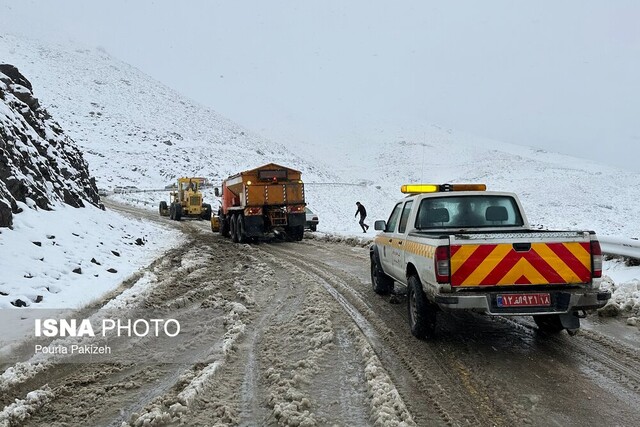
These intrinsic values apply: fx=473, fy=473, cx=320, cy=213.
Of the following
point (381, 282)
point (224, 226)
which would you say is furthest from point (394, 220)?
point (224, 226)

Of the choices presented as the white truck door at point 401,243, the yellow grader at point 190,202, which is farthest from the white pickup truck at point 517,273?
the yellow grader at point 190,202

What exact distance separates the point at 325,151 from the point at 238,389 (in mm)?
71926

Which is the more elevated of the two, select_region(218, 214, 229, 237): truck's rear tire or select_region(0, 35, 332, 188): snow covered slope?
select_region(0, 35, 332, 188): snow covered slope

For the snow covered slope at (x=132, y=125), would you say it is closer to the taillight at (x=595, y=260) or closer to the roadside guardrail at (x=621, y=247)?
the roadside guardrail at (x=621, y=247)

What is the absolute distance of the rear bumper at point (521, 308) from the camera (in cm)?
495

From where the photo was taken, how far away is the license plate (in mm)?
4965

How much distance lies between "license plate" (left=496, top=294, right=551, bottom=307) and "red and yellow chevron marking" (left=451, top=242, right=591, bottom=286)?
14cm

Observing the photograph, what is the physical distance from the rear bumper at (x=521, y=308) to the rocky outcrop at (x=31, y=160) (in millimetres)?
8395

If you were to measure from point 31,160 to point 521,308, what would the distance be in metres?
12.1

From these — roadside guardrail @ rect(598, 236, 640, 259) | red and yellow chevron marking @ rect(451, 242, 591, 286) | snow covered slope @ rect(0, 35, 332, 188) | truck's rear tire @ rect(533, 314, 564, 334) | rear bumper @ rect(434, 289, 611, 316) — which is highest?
snow covered slope @ rect(0, 35, 332, 188)

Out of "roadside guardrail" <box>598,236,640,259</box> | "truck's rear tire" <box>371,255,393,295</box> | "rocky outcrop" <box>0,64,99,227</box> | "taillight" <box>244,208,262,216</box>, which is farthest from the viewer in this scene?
"taillight" <box>244,208,262,216</box>

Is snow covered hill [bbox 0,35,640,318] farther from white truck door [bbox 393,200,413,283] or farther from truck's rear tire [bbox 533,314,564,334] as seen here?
truck's rear tire [bbox 533,314,564,334]

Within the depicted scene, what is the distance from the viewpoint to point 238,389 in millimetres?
4258

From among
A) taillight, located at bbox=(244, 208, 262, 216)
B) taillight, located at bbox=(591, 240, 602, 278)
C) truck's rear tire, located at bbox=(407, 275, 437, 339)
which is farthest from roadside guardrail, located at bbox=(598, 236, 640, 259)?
taillight, located at bbox=(244, 208, 262, 216)
